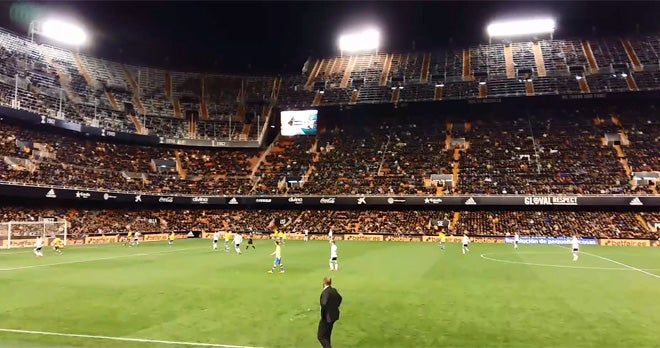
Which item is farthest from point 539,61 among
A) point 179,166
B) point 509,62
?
point 179,166

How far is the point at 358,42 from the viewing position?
80.8 m

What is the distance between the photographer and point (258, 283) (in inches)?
810

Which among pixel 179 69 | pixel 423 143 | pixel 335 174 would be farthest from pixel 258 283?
pixel 179 69

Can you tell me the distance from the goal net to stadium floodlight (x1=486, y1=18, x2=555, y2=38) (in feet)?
220

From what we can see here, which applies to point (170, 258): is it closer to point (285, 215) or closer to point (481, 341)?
point (481, 341)

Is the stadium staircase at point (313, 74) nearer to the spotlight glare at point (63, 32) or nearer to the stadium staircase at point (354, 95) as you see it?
the stadium staircase at point (354, 95)

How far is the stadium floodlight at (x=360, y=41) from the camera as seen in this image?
78.4 metres

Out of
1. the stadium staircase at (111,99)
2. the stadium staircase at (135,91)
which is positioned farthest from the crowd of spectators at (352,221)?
the stadium staircase at (135,91)

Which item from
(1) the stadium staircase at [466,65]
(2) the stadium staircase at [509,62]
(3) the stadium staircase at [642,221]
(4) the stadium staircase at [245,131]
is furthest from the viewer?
(4) the stadium staircase at [245,131]

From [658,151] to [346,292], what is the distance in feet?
183

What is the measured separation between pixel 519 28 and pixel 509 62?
707 centimetres

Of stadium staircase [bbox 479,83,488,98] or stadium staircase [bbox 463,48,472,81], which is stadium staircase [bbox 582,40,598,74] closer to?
stadium staircase [bbox 479,83,488,98]

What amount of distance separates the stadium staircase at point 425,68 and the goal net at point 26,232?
175 feet

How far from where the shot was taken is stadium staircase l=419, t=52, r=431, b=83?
71569mm
